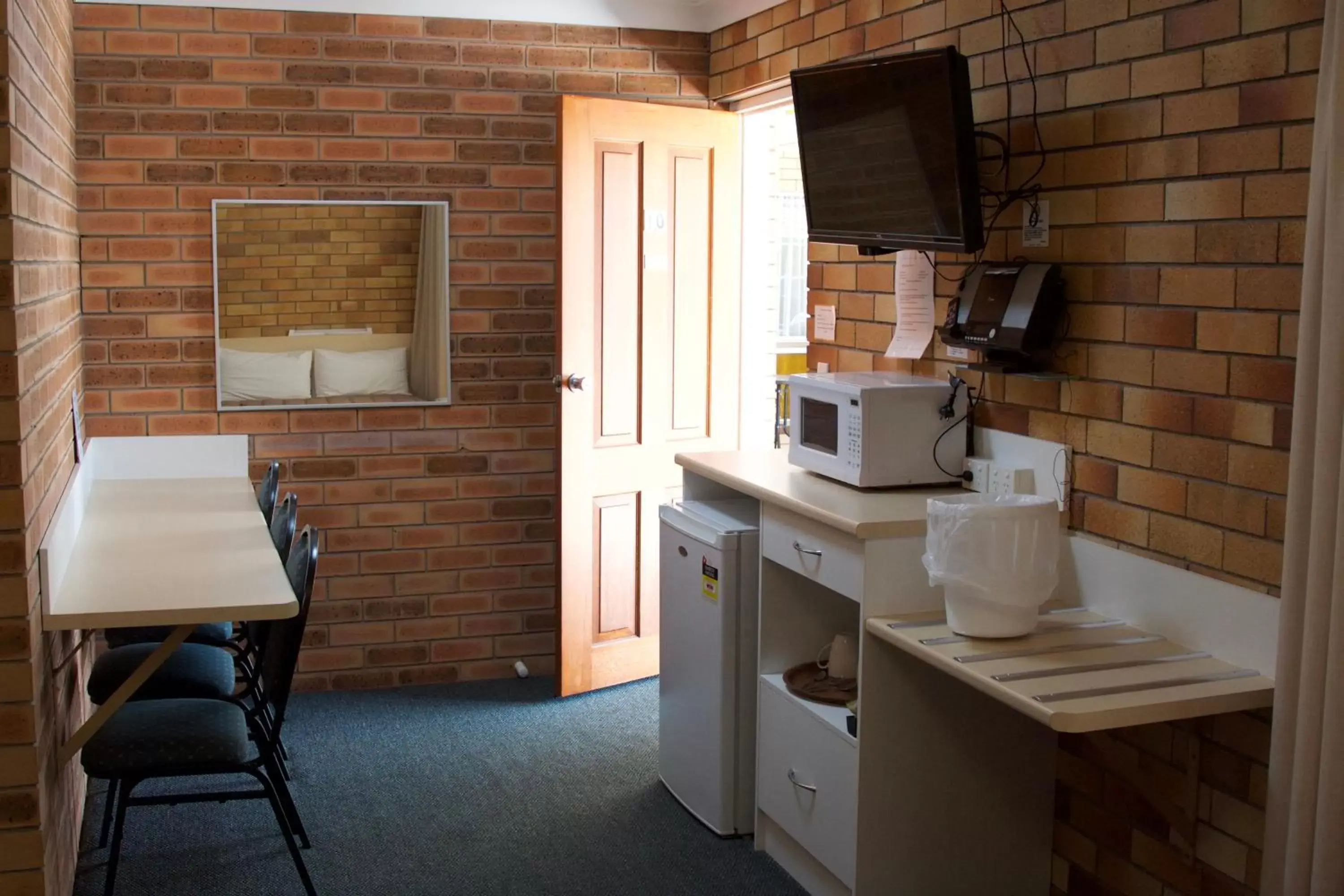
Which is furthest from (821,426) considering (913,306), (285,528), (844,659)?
(285,528)

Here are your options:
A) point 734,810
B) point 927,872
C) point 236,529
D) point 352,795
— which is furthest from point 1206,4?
point 352,795

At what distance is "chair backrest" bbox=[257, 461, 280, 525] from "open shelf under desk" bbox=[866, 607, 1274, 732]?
198cm

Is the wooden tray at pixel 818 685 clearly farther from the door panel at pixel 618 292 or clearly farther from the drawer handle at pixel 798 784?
the door panel at pixel 618 292

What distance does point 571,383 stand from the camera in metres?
4.38

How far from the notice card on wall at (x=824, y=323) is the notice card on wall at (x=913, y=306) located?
0.40m

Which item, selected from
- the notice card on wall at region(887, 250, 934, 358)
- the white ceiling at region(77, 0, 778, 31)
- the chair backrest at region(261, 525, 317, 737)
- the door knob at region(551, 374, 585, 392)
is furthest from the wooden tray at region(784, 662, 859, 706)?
the white ceiling at region(77, 0, 778, 31)

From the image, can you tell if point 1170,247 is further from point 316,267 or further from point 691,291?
point 316,267

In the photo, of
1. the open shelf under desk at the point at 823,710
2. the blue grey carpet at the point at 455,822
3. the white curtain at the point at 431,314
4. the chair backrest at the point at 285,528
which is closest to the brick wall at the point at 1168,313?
the open shelf under desk at the point at 823,710

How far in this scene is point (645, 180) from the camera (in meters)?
4.48

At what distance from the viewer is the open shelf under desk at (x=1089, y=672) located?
2.18 metres

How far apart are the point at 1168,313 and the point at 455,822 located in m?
2.20

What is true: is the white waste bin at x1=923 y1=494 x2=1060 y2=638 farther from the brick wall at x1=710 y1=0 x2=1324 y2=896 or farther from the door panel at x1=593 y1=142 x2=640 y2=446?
the door panel at x1=593 y1=142 x2=640 y2=446

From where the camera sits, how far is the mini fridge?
3395 millimetres

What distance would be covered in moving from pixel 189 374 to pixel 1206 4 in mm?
3279
